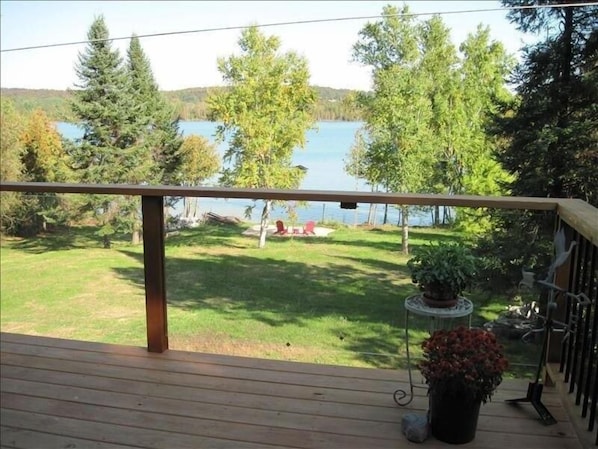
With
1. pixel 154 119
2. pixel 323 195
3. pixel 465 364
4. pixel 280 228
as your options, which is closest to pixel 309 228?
pixel 280 228

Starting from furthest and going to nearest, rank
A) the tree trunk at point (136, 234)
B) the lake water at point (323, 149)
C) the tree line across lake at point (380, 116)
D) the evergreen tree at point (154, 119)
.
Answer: the evergreen tree at point (154, 119) → the lake water at point (323, 149) → the tree line across lake at point (380, 116) → the tree trunk at point (136, 234)

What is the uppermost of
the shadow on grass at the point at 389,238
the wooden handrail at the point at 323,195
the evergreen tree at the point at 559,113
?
the evergreen tree at the point at 559,113

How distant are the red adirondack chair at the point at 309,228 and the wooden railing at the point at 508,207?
2.66 ft

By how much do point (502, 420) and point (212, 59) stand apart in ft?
56.6

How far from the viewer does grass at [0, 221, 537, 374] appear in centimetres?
276

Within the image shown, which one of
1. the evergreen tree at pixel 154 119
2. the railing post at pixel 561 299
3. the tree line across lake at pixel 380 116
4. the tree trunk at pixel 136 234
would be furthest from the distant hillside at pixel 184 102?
the railing post at pixel 561 299

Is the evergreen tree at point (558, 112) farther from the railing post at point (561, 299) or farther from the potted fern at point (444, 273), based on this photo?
the potted fern at point (444, 273)

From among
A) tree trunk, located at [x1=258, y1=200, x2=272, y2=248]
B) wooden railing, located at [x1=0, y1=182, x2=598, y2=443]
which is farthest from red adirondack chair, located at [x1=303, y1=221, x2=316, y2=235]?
wooden railing, located at [x1=0, y1=182, x2=598, y2=443]

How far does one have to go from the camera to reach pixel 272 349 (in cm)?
278

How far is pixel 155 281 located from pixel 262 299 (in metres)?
0.61

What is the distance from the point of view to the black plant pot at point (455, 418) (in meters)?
1.91

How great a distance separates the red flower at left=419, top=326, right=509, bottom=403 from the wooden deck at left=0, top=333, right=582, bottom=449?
23cm

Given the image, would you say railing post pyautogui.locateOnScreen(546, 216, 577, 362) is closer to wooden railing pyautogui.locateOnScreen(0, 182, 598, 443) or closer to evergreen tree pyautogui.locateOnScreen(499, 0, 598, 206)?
wooden railing pyautogui.locateOnScreen(0, 182, 598, 443)

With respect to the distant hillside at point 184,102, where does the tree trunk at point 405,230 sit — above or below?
below
